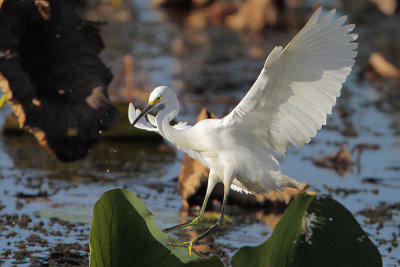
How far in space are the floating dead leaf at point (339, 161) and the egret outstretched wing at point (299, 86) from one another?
328 centimetres

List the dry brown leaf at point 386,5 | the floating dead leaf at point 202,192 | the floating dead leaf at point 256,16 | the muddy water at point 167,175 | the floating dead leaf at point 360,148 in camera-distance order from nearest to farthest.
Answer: the muddy water at point 167,175 → the floating dead leaf at point 202,192 → the floating dead leaf at point 360,148 → the floating dead leaf at point 256,16 → the dry brown leaf at point 386,5

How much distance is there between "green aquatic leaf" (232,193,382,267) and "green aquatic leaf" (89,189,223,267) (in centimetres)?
24

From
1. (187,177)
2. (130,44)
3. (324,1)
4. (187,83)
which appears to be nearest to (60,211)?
(187,177)

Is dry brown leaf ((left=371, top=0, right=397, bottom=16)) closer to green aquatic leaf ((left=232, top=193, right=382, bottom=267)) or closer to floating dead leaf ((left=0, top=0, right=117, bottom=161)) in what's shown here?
floating dead leaf ((left=0, top=0, right=117, bottom=161))

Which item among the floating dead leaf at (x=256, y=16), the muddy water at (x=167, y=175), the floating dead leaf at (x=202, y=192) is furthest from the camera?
the floating dead leaf at (x=256, y=16)

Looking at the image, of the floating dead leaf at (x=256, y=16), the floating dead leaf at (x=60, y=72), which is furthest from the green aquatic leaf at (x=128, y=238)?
the floating dead leaf at (x=256, y=16)

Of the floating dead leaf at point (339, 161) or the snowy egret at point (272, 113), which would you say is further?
the floating dead leaf at point (339, 161)

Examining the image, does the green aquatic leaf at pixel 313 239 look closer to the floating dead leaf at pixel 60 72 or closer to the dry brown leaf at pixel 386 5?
the floating dead leaf at pixel 60 72

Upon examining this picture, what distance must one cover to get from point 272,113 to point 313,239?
1.77ft

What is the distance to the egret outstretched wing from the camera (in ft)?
11.1

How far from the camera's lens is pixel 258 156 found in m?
3.76

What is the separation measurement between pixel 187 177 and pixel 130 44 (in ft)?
21.9

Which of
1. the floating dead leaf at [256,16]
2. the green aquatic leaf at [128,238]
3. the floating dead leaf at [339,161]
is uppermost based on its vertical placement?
the floating dead leaf at [256,16]

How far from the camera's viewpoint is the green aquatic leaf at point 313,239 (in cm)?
343
